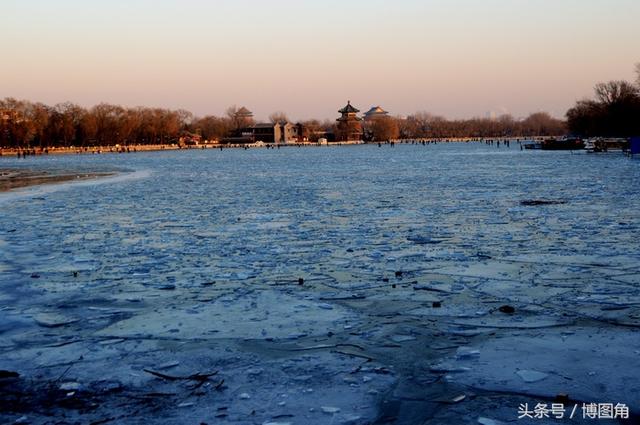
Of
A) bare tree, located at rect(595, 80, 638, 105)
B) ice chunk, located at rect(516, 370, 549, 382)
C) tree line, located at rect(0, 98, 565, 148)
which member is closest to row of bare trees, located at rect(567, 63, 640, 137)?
bare tree, located at rect(595, 80, 638, 105)

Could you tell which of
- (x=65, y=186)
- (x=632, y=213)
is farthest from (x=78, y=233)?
(x=65, y=186)

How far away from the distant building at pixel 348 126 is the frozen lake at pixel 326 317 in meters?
178

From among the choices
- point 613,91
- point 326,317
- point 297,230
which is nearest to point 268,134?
point 613,91

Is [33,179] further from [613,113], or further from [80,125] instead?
[80,125]

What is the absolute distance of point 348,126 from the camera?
628 feet

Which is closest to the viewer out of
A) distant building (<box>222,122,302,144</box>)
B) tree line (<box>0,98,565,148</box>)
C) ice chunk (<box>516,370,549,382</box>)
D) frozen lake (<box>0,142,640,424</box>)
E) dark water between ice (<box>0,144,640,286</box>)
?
frozen lake (<box>0,142,640,424</box>)

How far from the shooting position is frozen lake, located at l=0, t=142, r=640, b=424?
505cm

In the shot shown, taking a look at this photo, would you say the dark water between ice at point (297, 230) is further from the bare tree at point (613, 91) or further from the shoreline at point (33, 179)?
the bare tree at point (613, 91)

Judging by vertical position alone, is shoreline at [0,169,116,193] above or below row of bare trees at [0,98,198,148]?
below

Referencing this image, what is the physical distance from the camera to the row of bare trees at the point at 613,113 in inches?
3133

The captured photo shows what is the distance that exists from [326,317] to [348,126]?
18611 cm

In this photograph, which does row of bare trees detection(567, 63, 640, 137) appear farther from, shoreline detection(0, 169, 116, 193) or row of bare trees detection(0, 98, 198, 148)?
row of bare trees detection(0, 98, 198, 148)

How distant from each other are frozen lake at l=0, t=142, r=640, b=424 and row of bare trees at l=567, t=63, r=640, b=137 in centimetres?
7109

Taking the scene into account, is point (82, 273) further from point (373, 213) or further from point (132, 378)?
point (373, 213)
